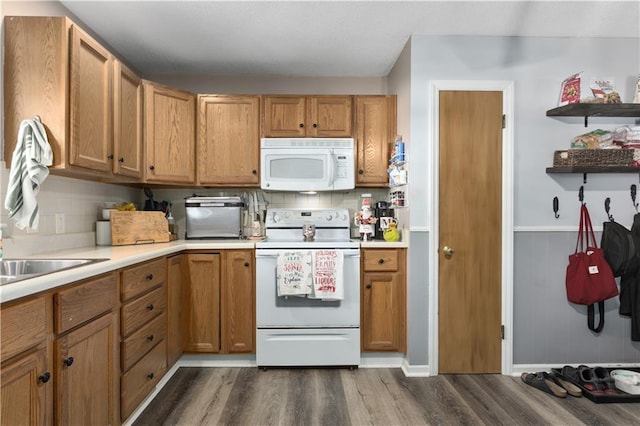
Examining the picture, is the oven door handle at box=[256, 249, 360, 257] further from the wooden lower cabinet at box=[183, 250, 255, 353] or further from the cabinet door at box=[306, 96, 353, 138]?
the cabinet door at box=[306, 96, 353, 138]

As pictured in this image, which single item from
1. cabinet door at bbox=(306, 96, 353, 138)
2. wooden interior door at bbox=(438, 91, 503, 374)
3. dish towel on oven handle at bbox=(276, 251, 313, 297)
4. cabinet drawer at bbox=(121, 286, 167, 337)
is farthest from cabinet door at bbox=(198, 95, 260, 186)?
wooden interior door at bbox=(438, 91, 503, 374)

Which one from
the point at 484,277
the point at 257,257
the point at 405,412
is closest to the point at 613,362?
the point at 484,277

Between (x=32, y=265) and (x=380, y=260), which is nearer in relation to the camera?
(x=32, y=265)

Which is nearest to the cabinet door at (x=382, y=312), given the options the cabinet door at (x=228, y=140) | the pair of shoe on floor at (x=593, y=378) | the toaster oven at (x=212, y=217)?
the pair of shoe on floor at (x=593, y=378)

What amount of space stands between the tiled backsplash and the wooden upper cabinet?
573 millimetres

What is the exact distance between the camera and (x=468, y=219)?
8.54 ft

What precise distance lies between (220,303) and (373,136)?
1843mm

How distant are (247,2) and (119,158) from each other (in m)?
1.27

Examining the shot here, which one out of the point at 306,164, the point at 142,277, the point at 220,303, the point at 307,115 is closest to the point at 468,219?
the point at 306,164

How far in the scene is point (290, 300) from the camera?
2.69m

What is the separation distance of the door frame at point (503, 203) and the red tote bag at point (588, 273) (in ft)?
1.39

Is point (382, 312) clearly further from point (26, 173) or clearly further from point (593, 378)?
point (26, 173)

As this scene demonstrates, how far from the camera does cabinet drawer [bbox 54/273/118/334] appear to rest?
52.4 inches

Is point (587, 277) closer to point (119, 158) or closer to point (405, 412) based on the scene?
point (405, 412)
